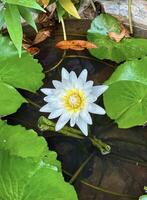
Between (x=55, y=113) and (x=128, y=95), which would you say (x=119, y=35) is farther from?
(x=55, y=113)

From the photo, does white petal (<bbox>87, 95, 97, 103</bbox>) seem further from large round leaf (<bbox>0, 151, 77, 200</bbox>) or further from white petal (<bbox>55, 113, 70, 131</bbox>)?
large round leaf (<bbox>0, 151, 77, 200</bbox>)

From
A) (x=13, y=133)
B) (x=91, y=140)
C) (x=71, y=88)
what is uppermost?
(x=71, y=88)

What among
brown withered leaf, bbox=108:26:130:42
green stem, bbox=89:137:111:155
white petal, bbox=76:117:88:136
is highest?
brown withered leaf, bbox=108:26:130:42

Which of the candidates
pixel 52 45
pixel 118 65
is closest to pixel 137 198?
pixel 118 65

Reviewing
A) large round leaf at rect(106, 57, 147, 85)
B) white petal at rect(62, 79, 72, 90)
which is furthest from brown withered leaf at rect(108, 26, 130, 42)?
white petal at rect(62, 79, 72, 90)

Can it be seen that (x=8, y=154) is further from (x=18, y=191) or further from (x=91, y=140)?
(x=91, y=140)

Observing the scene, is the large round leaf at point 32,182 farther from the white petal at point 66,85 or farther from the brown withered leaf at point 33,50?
the brown withered leaf at point 33,50
